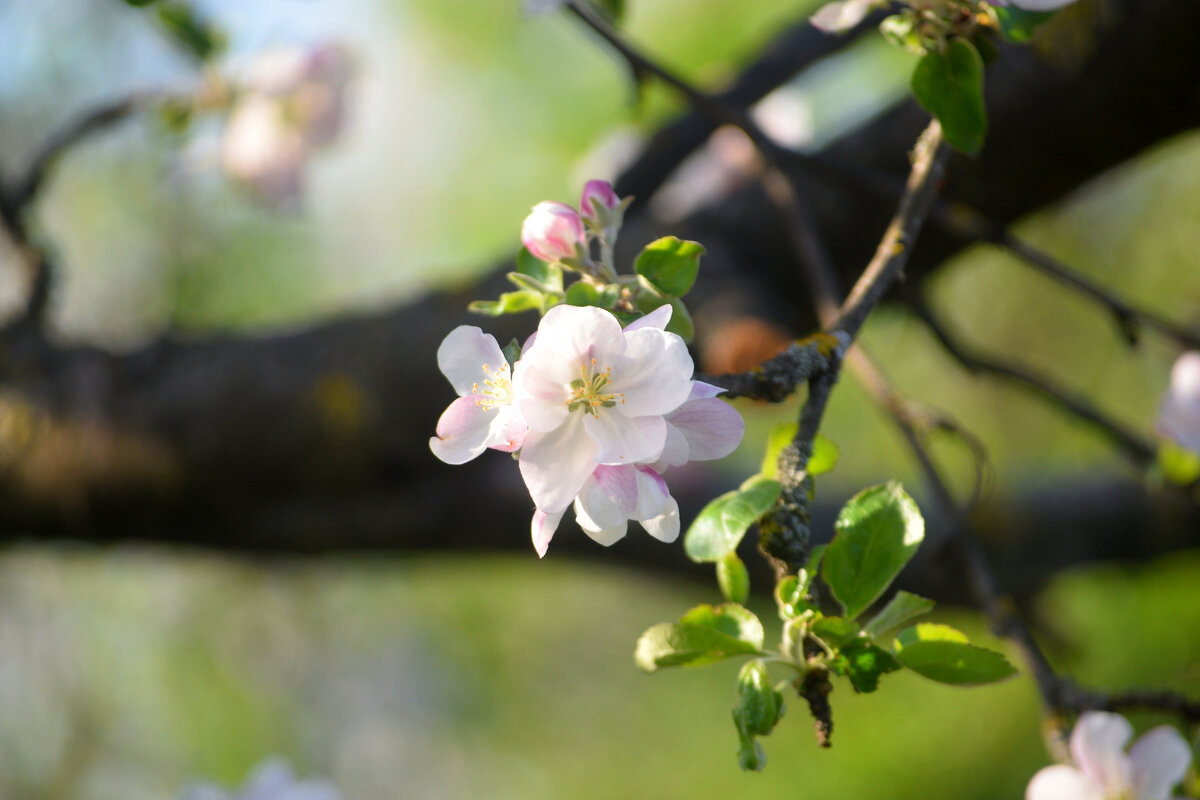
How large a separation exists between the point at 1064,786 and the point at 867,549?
0.61ft

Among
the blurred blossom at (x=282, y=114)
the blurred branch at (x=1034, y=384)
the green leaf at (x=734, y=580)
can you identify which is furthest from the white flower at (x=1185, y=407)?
the blurred blossom at (x=282, y=114)

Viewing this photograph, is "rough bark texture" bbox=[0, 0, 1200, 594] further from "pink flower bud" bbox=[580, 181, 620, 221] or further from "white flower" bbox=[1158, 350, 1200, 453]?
"pink flower bud" bbox=[580, 181, 620, 221]

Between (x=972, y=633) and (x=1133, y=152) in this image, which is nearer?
(x=1133, y=152)

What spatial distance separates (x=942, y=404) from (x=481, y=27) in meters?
1.59

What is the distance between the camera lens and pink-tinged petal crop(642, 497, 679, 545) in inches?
13.2

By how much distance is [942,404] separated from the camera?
2.38 meters

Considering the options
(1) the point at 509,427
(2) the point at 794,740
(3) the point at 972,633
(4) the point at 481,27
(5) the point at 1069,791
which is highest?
(1) the point at 509,427

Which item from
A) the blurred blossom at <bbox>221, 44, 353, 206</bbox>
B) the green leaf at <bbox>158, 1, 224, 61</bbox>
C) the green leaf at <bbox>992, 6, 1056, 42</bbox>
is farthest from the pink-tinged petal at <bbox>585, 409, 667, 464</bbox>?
the blurred blossom at <bbox>221, 44, 353, 206</bbox>

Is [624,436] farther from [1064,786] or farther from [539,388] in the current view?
[1064,786]

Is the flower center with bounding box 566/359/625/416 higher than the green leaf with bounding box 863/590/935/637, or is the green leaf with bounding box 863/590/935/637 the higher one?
the flower center with bounding box 566/359/625/416

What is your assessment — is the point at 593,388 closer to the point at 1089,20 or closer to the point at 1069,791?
the point at 1069,791

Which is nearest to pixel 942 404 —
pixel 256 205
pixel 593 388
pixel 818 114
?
pixel 818 114

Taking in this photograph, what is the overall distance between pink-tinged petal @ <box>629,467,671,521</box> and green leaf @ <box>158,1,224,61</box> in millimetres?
719

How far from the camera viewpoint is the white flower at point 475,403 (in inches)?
13.0
